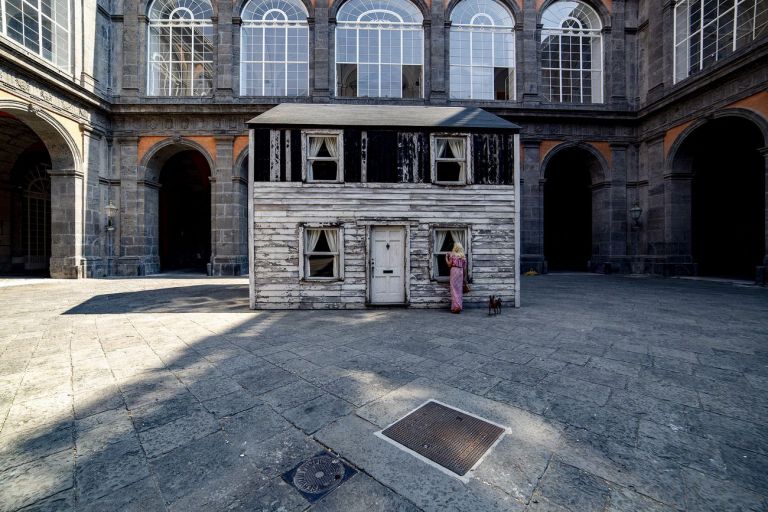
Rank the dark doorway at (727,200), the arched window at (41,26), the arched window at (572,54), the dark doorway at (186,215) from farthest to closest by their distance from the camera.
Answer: the dark doorway at (186,215) → the arched window at (572,54) → the dark doorway at (727,200) → the arched window at (41,26)

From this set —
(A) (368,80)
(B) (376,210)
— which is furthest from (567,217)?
(B) (376,210)

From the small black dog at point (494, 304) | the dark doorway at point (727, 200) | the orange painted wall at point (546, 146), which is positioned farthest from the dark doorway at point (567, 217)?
the small black dog at point (494, 304)

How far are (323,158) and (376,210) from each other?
7.32 feet

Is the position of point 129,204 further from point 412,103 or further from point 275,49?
point 412,103

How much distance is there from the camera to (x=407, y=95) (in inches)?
757

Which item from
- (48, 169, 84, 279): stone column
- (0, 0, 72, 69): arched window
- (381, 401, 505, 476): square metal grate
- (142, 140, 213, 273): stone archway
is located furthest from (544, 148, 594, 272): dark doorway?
(0, 0, 72, 69): arched window

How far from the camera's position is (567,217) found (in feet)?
82.7

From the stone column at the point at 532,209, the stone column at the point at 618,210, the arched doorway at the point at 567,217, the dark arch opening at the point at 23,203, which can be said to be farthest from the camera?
the arched doorway at the point at 567,217

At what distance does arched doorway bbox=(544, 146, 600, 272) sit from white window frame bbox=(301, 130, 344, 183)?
20.1 metres

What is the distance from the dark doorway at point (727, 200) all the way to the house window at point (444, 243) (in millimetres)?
16470

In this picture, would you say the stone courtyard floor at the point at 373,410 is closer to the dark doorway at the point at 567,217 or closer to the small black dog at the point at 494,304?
the small black dog at the point at 494,304

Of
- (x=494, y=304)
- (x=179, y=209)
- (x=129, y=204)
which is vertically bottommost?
(x=494, y=304)

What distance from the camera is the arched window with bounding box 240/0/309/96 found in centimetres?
1870

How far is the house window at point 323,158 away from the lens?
359 inches
